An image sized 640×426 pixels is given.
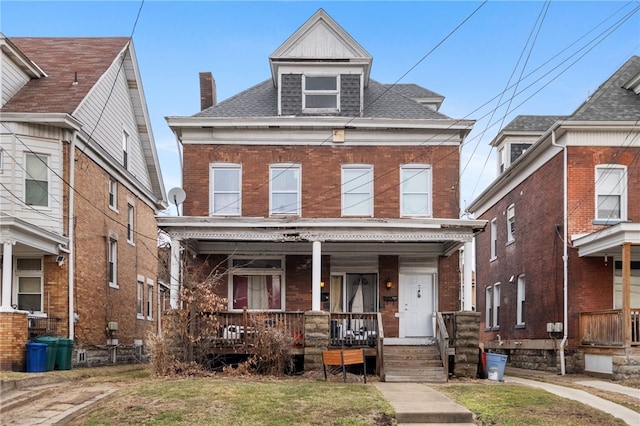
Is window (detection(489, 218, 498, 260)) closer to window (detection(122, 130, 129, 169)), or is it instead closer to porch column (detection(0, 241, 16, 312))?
window (detection(122, 130, 129, 169))

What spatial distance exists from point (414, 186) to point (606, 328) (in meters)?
6.42

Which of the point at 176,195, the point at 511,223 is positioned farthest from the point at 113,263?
the point at 511,223

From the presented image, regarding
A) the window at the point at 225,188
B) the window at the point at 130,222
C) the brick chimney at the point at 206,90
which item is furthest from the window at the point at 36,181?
the window at the point at 130,222

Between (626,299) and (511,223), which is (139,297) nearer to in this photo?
(511,223)

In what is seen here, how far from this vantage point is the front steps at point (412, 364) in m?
16.3

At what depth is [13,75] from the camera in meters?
20.3

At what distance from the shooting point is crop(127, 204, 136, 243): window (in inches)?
1033

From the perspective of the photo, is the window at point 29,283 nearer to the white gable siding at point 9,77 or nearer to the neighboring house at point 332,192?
the neighboring house at point 332,192

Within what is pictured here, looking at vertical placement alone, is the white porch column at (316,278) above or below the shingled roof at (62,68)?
below

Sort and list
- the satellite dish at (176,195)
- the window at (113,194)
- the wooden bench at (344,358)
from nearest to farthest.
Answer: the wooden bench at (344,358), the satellite dish at (176,195), the window at (113,194)

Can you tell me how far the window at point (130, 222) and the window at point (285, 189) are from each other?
27.0 feet

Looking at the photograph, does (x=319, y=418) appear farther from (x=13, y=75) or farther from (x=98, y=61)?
(x=98, y=61)

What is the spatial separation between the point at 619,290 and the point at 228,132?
12023 millimetres

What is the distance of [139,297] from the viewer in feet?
91.2
